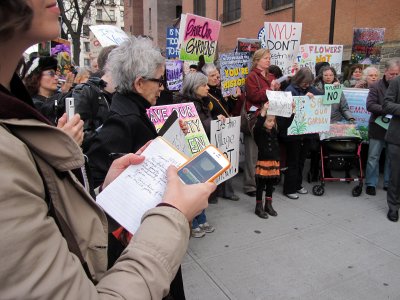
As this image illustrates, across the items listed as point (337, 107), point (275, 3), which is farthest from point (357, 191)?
point (275, 3)

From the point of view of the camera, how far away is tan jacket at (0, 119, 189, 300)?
1.94 ft

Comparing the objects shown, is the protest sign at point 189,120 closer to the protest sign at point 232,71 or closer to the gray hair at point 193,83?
the gray hair at point 193,83

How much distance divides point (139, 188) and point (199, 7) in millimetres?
25166

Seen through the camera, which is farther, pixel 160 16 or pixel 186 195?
pixel 160 16

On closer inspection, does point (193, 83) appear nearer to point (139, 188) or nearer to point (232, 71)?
point (232, 71)

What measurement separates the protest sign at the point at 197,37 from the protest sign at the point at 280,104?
5.75 feet

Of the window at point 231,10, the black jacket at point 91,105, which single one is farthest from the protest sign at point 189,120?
the window at point 231,10

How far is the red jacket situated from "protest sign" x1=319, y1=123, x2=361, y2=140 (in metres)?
1.16

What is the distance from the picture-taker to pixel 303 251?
3.42m

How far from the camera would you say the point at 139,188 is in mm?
1158

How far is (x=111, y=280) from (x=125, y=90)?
1465mm

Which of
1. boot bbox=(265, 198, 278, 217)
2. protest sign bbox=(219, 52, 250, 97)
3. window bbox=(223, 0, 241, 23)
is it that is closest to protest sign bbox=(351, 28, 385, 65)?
protest sign bbox=(219, 52, 250, 97)

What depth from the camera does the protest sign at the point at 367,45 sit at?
6734 mm

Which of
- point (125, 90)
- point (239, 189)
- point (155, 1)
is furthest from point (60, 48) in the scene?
point (155, 1)
